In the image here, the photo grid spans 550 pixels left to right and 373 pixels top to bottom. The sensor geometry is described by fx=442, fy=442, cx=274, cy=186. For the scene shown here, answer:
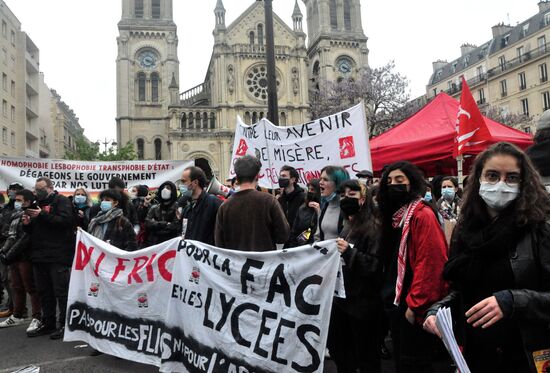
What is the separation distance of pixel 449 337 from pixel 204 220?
2.99m

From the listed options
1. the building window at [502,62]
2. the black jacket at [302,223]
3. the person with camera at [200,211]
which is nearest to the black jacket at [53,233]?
the person with camera at [200,211]

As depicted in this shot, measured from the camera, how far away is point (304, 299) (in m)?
3.25

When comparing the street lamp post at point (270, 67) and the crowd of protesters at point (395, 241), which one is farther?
the street lamp post at point (270, 67)

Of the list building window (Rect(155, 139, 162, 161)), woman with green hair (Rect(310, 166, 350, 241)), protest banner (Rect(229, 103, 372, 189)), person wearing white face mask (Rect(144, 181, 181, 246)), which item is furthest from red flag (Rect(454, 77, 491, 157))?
building window (Rect(155, 139, 162, 161))

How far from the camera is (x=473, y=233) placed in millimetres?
2055

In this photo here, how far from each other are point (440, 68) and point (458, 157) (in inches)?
1902

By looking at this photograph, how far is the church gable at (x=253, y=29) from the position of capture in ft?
147

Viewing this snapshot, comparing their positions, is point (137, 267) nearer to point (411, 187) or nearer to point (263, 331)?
point (263, 331)

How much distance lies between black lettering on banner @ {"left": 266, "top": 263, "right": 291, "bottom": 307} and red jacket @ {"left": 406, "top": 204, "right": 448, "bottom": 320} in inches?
39.7

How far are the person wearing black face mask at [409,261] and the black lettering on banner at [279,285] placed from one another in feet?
2.48

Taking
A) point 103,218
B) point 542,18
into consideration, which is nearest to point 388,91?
point 542,18

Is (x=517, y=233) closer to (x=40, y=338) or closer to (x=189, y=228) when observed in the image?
(x=189, y=228)

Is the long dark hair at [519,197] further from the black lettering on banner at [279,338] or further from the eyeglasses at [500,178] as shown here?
the black lettering on banner at [279,338]

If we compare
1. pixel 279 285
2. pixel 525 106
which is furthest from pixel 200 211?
pixel 525 106
